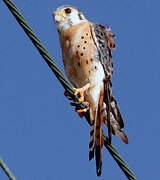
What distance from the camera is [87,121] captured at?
439 centimetres

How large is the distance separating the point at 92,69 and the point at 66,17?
63 centimetres

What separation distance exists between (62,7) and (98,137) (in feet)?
4.48

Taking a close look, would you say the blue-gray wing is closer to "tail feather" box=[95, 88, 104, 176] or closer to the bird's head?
"tail feather" box=[95, 88, 104, 176]

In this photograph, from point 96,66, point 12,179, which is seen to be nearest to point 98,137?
point 96,66

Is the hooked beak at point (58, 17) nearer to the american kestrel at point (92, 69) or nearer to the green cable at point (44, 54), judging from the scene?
the american kestrel at point (92, 69)

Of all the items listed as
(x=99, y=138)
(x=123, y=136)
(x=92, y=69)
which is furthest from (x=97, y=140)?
(x=92, y=69)

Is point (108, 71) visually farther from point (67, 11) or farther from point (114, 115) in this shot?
point (67, 11)

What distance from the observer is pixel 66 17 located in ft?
15.4

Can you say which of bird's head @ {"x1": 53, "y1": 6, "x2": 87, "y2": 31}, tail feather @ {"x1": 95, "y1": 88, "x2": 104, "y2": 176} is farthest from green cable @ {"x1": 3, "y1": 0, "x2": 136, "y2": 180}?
bird's head @ {"x1": 53, "y1": 6, "x2": 87, "y2": 31}

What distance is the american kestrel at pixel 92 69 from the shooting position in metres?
4.31

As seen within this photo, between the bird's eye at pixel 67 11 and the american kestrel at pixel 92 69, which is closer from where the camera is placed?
the american kestrel at pixel 92 69

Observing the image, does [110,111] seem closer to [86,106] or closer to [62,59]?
[86,106]

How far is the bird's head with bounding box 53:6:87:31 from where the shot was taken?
4652 millimetres

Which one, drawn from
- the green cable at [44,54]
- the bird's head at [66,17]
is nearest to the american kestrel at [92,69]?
the bird's head at [66,17]
